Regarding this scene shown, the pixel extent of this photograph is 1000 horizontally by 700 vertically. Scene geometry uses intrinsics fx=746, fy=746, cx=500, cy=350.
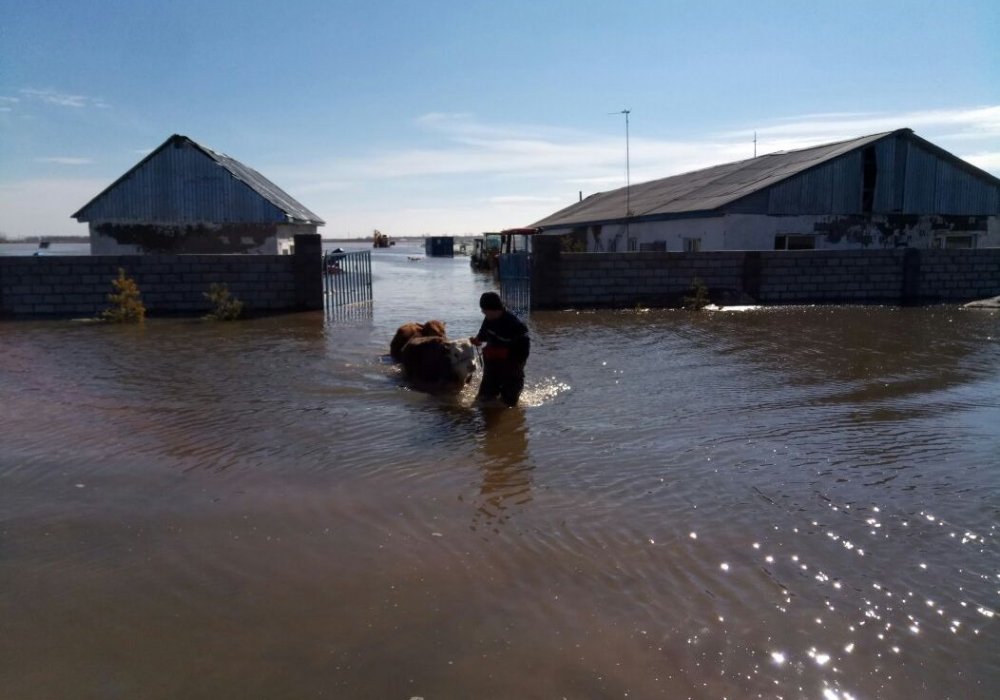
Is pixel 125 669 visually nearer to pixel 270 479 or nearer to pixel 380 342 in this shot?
pixel 270 479

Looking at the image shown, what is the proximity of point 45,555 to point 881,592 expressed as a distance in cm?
451

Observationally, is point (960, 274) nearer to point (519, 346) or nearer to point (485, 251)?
point (519, 346)

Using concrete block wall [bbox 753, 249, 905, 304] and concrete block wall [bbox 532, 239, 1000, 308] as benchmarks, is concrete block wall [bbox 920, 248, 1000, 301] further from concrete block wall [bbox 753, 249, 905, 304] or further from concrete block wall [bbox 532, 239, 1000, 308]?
concrete block wall [bbox 753, 249, 905, 304]

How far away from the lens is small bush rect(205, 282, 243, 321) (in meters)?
16.0

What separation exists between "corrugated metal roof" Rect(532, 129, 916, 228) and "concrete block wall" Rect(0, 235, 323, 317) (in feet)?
41.1

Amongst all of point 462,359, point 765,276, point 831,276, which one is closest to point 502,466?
point 462,359

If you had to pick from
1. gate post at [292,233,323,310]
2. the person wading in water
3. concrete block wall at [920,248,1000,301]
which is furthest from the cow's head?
concrete block wall at [920,248,1000,301]

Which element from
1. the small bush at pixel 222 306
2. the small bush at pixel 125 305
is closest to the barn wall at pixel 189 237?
the small bush at pixel 222 306

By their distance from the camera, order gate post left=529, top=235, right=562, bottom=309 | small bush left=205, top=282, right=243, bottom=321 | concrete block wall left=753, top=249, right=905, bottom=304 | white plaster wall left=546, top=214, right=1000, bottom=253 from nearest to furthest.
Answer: small bush left=205, top=282, right=243, bottom=321 → gate post left=529, top=235, right=562, bottom=309 → concrete block wall left=753, top=249, right=905, bottom=304 → white plaster wall left=546, top=214, right=1000, bottom=253

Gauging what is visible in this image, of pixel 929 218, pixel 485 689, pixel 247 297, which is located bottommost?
pixel 485 689

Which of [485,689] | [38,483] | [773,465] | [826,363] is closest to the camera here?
[485,689]

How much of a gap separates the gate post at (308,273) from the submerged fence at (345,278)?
62cm

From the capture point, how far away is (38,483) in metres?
5.42

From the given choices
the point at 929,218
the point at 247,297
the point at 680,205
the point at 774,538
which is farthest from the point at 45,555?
the point at 929,218
